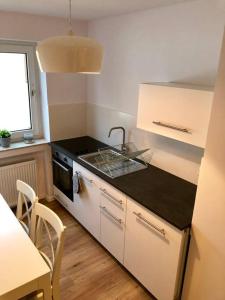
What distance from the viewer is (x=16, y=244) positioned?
4.71 ft

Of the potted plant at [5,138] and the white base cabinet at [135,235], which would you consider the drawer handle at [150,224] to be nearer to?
the white base cabinet at [135,235]

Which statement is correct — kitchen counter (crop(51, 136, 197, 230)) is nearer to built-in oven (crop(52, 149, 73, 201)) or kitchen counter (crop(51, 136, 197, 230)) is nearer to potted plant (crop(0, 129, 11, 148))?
built-in oven (crop(52, 149, 73, 201))

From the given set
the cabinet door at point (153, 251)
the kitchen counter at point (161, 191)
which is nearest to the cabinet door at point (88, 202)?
the kitchen counter at point (161, 191)

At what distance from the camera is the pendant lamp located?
1.02 metres

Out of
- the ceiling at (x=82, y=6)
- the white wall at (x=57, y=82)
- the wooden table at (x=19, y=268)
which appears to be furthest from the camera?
the white wall at (x=57, y=82)

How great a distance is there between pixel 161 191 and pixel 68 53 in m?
1.32

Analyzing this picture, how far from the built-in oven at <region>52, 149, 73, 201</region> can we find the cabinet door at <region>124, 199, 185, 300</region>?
976 millimetres

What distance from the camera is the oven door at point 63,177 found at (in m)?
2.74

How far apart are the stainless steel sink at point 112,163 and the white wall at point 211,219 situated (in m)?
0.88

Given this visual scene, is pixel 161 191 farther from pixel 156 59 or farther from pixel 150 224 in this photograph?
pixel 156 59

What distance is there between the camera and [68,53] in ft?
3.37

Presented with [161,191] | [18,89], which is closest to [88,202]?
[161,191]

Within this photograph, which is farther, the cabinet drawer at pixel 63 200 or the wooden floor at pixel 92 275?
the cabinet drawer at pixel 63 200

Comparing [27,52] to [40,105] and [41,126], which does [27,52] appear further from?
[41,126]
